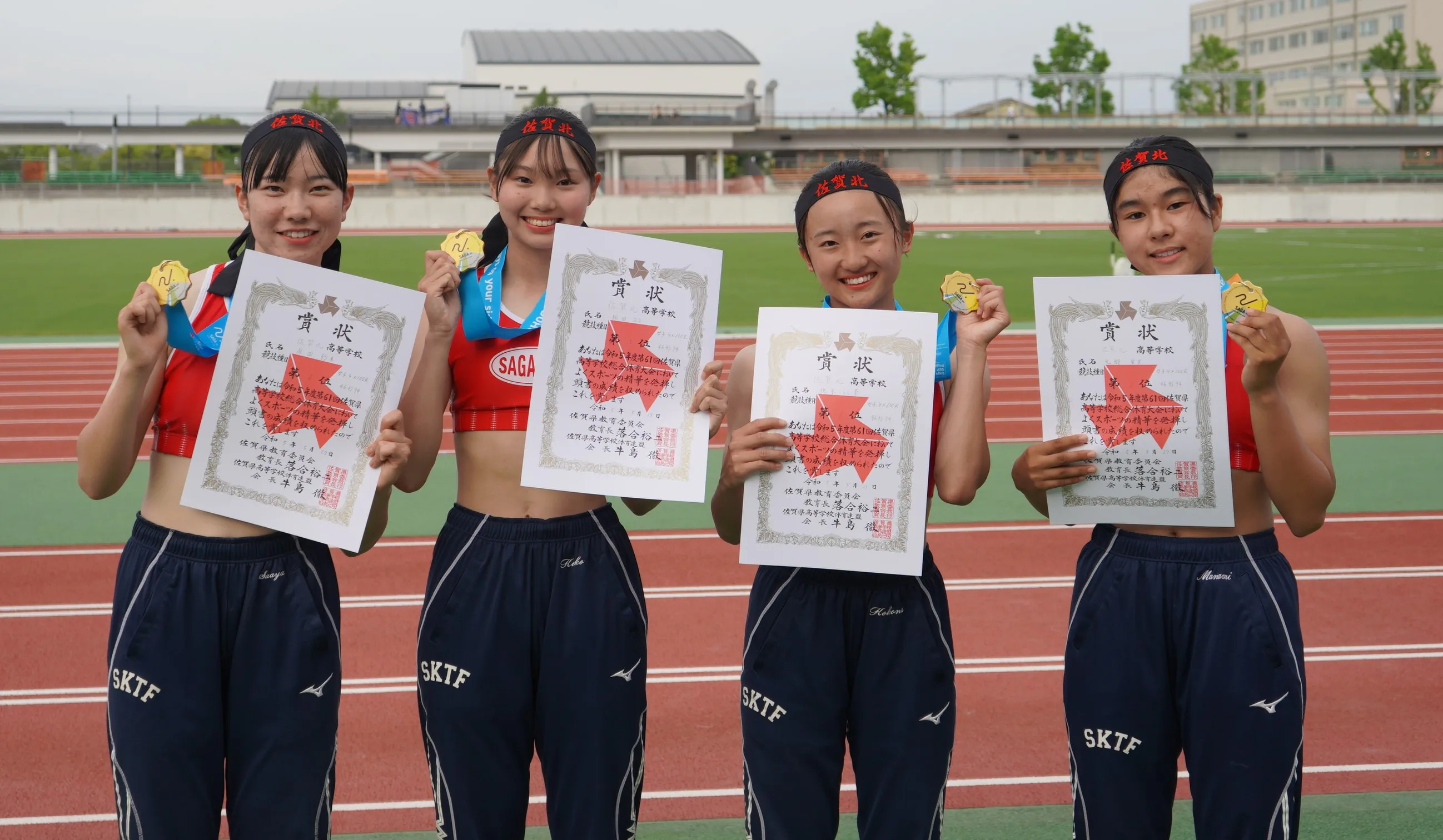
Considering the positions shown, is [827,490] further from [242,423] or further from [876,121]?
[876,121]

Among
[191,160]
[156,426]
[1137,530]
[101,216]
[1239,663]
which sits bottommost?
[1239,663]

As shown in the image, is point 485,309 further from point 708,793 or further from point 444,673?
point 708,793

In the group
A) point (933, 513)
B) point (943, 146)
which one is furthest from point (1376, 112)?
point (933, 513)

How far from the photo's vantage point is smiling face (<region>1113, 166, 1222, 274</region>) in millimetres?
2637

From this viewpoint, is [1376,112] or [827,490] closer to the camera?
[827,490]

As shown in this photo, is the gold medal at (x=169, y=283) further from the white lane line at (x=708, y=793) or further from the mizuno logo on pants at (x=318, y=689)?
the white lane line at (x=708, y=793)

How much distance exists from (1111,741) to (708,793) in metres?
1.62

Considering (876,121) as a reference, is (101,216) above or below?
below

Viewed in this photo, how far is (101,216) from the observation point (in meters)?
38.2

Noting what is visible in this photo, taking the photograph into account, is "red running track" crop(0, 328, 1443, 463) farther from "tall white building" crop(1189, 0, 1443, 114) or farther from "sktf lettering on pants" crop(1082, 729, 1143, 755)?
"tall white building" crop(1189, 0, 1443, 114)

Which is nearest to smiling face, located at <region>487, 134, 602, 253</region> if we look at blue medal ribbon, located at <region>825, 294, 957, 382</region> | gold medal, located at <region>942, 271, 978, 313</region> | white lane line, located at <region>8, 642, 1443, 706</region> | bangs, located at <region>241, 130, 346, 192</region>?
bangs, located at <region>241, 130, 346, 192</region>

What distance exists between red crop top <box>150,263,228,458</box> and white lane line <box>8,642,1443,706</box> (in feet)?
7.40

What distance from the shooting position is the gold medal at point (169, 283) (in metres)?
2.43

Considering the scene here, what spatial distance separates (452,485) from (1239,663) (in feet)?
20.4
